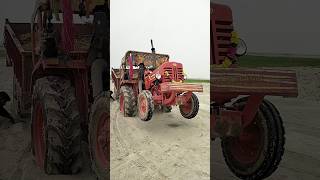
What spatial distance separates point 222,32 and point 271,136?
70 cm

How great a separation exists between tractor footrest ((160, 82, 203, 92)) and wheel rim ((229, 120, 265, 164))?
664mm

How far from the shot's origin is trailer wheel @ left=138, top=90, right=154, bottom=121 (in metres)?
1.96

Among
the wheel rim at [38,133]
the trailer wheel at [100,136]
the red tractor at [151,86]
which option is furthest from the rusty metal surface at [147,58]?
the wheel rim at [38,133]

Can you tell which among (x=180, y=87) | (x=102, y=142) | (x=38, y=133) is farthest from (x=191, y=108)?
(x=38, y=133)

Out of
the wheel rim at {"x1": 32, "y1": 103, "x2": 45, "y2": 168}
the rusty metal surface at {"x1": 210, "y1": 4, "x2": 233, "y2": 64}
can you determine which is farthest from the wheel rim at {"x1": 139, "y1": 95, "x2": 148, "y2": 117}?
the wheel rim at {"x1": 32, "y1": 103, "x2": 45, "y2": 168}

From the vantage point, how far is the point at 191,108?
1.90 meters

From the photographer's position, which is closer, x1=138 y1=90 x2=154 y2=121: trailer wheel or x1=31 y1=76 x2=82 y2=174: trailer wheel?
x1=138 y1=90 x2=154 y2=121: trailer wheel

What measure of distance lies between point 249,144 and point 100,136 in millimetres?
1026

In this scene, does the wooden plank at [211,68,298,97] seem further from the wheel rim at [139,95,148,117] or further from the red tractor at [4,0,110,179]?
the red tractor at [4,0,110,179]

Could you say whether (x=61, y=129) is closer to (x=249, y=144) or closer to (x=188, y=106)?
(x=188, y=106)

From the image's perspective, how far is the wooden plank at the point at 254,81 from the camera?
2027 mm

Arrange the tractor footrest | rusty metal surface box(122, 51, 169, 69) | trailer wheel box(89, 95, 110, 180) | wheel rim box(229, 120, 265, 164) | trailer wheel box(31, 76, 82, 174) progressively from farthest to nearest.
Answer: wheel rim box(229, 120, 265, 164), trailer wheel box(31, 76, 82, 174), trailer wheel box(89, 95, 110, 180), the tractor footrest, rusty metal surface box(122, 51, 169, 69)

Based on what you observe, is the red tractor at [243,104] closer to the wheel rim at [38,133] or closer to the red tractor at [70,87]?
the red tractor at [70,87]

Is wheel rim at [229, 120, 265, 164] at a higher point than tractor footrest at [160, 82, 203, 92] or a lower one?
lower
